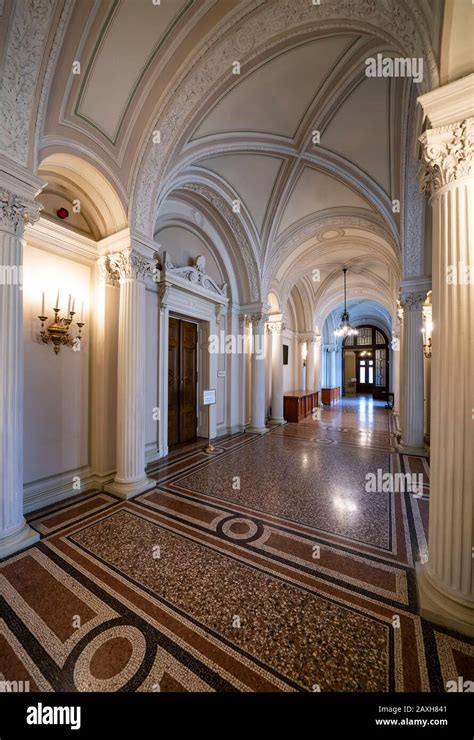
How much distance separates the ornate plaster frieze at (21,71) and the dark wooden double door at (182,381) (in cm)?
384

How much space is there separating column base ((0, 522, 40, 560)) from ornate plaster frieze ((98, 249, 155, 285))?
330 centimetres

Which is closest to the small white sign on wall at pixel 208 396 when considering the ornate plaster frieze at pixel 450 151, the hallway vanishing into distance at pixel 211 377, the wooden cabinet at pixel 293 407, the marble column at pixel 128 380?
the hallway vanishing into distance at pixel 211 377

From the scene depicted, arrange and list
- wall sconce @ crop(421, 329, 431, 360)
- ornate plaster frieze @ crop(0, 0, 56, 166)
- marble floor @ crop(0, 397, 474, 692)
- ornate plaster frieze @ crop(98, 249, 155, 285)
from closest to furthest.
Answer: marble floor @ crop(0, 397, 474, 692), ornate plaster frieze @ crop(0, 0, 56, 166), ornate plaster frieze @ crop(98, 249, 155, 285), wall sconce @ crop(421, 329, 431, 360)

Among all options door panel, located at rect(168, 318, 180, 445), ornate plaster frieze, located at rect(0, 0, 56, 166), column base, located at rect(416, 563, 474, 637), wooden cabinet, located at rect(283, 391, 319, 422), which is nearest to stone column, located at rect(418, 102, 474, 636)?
column base, located at rect(416, 563, 474, 637)

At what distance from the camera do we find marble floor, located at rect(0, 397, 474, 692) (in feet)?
5.39

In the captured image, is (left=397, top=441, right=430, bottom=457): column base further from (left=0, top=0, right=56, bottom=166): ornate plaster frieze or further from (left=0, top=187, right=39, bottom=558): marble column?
(left=0, top=0, right=56, bottom=166): ornate plaster frieze

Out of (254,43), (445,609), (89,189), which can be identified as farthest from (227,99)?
(445,609)

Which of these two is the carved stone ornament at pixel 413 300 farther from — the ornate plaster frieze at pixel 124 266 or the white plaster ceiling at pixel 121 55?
the white plaster ceiling at pixel 121 55

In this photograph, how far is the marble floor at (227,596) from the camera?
1.64 m

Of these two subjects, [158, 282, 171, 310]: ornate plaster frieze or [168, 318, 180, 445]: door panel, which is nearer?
[158, 282, 171, 310]: ornate plaster frieze

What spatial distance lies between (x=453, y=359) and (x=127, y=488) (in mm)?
4098

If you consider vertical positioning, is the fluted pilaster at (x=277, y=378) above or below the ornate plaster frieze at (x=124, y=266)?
below

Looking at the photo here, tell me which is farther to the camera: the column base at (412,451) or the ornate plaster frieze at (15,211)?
the column base at (412,451)
